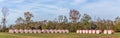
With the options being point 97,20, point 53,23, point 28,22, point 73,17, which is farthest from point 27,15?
point 97,20

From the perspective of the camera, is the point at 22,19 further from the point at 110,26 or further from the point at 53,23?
the point at 110,26

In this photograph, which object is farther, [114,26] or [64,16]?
[64,16]

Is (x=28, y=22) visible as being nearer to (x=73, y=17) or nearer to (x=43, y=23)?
(x=43, y=23)

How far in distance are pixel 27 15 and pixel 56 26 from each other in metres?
8.71

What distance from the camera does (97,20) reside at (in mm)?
77562

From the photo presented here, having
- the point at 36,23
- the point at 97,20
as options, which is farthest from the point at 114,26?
the point at 36,23

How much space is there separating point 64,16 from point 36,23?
10.6 m

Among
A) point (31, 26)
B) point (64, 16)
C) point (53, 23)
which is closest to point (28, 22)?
point (31, 26)

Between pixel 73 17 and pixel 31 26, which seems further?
pixel 73 17

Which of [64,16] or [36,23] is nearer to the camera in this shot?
[36,23]

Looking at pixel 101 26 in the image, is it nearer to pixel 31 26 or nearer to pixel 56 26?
pixel 56 26

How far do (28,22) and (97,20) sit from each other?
1881 cm

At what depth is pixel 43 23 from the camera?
74.4 metres

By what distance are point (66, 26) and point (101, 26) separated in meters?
8.64
